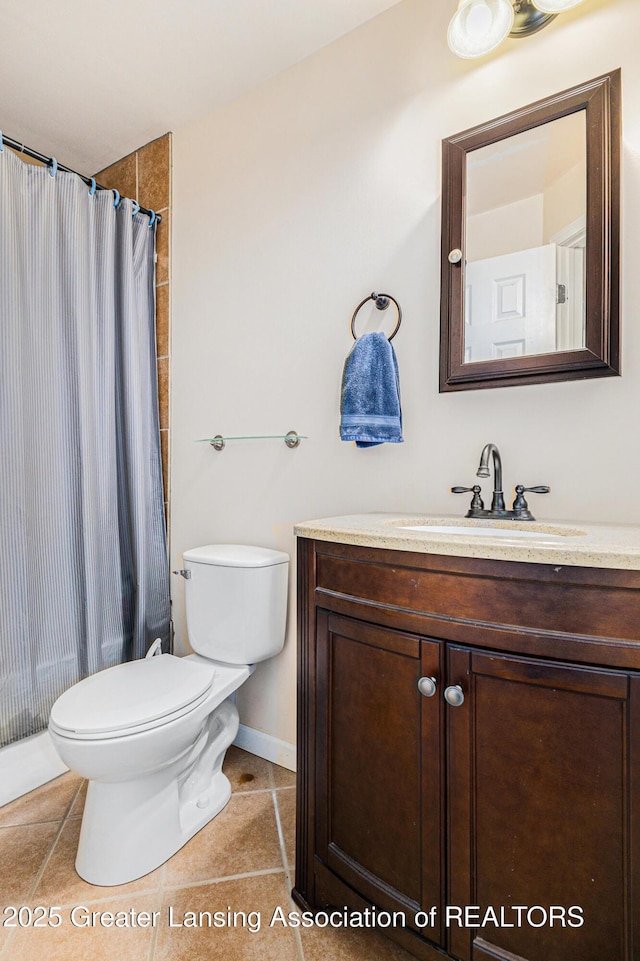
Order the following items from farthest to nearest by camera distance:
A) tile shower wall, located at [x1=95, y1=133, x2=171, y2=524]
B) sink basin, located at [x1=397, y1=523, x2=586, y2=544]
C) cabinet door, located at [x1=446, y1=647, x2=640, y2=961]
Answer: tile shower wall, located at [x1=95, y1=133, x2=171, y2=524] → sink basin, located at [x1=397, y1=523, x2=586, y2=544] → cabinet door, located at [x1=446, y1=647, x2=640, y2=961]

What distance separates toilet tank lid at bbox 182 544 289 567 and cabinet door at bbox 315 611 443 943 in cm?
54

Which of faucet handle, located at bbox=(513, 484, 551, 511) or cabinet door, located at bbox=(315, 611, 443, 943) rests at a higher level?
faucet handle, located at bbox=(513, 484, 551, 511)

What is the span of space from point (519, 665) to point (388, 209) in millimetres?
1337

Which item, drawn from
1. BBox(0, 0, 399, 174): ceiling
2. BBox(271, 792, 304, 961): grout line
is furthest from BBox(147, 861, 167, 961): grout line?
BBox(0, 0, 399, 174): ceiling

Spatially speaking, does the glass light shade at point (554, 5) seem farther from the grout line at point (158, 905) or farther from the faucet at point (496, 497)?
the grout line at point (158, 905)

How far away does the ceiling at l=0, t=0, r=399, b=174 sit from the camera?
1.46 m

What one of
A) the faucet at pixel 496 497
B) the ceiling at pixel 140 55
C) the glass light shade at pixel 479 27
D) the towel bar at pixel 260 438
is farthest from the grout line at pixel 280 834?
the ceiling at pixel 140 55

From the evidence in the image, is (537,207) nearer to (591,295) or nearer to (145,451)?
(591,295)

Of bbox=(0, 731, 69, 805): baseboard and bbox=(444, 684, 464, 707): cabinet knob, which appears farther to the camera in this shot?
bbox=(0, 731, 69, 805): baseboard

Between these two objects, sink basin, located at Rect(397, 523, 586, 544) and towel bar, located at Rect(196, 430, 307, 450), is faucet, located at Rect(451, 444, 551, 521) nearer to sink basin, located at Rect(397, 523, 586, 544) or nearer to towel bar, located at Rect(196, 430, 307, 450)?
sink basin, located at Rect(397, 523, 586, 544)

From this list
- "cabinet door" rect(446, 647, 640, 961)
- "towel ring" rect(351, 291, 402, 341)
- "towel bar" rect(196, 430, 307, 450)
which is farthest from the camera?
"towel bar" rect(196, 430, 307, 450)

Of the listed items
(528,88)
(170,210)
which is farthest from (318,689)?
(170,210)

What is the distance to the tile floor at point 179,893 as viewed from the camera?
1.04 m

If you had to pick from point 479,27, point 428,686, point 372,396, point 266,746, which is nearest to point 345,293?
point 372,396
